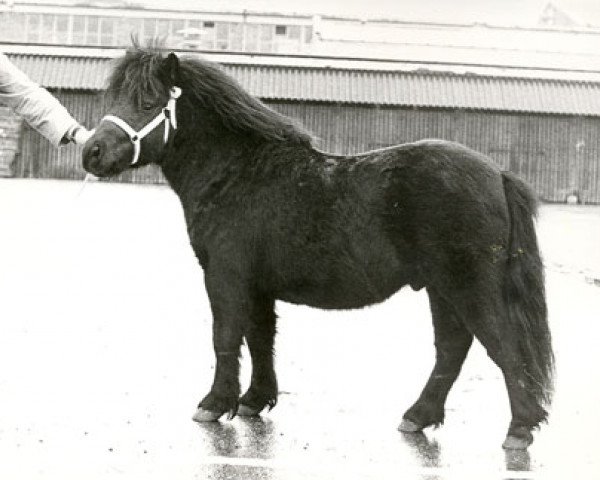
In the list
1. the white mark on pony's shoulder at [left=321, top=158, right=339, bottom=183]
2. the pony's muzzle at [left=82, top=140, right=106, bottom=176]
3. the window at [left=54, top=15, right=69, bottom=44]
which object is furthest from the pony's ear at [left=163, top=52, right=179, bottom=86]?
the window at [left=54, top=15, right=69, bottom=44]

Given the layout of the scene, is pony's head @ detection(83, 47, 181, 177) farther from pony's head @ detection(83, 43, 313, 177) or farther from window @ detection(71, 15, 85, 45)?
window @ detection(71, 15, 85, 45)

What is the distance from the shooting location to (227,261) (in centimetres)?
641

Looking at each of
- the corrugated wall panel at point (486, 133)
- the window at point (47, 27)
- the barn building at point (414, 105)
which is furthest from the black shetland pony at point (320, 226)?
the window at point (47, 27)

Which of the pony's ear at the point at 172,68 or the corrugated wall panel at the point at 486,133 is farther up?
the pony's ear at the point at 172,68

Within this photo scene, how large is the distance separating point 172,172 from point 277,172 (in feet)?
2.24

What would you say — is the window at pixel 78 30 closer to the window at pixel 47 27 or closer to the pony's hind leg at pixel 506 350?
the window at pixel 47 27

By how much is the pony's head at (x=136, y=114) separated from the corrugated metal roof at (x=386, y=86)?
29.9 m

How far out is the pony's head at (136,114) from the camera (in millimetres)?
6340

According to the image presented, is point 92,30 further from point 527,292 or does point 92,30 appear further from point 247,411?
point 527,292

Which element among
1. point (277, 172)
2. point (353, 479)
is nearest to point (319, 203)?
point (277, 172)

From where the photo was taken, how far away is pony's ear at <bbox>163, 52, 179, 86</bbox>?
6.48 m

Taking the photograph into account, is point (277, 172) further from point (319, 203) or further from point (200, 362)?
point (200, 362)

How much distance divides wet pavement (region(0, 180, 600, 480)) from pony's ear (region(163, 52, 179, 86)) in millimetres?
1971

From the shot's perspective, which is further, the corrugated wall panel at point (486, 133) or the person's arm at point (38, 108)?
the corrugated wall panel at point (486, 133)
